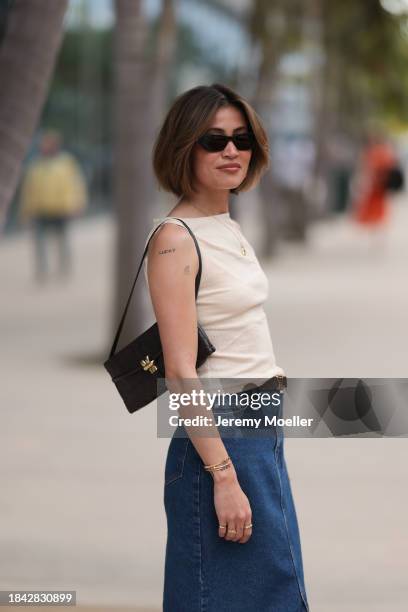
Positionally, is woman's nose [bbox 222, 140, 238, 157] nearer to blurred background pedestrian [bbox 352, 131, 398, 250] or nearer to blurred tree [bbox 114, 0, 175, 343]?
blurred tree [bbox 114, 0, 175, 343]

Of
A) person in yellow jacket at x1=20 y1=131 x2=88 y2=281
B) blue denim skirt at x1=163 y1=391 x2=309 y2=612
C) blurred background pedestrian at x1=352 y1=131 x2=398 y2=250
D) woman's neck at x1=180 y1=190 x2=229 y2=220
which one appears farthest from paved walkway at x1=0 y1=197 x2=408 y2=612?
blurred background pedestrian at x1=352 y1=131 x2=398 y2=250

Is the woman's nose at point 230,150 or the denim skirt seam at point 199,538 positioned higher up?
the woman's nose at point 230,150

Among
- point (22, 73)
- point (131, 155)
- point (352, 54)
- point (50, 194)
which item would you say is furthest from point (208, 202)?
point (352, 54)

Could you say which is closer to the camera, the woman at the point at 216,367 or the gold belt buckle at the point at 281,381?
the woman at the point at 216,367

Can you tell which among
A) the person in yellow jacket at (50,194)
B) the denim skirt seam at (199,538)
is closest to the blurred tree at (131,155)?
the person in yellow jacket at (50,194)

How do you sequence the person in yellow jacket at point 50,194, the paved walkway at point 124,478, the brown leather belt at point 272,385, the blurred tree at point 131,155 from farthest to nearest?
the person in yellow jacket at point 50,194 < the blurred tree at point 131,155 < the paved walkway at point 124,478 < the brown leather belt at point 272,385

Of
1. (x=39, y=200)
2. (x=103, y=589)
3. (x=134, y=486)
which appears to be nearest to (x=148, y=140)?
(x=134, y=486)

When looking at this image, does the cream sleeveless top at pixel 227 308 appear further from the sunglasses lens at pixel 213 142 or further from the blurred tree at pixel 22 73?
the blurred tree at pixel 22 73

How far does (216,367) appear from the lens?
3.33m

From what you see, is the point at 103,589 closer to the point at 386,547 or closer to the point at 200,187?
the point at 386,547

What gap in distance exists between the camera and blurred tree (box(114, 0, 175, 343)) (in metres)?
11.0

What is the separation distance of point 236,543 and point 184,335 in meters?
0.51

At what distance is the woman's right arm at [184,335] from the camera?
10.6 feet

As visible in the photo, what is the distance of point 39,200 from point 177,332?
1561 centimetres
